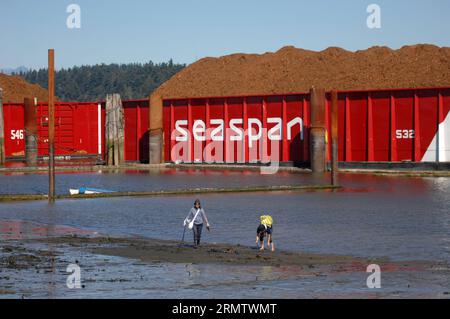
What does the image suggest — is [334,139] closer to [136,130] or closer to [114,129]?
[114,129]

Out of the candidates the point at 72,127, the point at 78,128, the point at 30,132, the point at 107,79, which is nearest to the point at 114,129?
the point at 78,128

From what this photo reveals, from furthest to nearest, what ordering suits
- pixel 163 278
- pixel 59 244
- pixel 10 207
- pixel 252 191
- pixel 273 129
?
pixel 273 129 → pixel 252 191 → pixel 10 207 → pixel 59 244 → pixel 163 278

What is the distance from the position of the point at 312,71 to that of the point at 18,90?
33.0 metres

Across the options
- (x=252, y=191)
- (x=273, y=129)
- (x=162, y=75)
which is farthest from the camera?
(x=162, y=75)

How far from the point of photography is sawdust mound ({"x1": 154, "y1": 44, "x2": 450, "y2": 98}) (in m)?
80.9

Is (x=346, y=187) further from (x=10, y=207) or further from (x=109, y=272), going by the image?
(x=109, y=272)

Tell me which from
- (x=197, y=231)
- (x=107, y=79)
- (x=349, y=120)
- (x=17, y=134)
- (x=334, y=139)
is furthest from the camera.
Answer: (x=107, y=79)

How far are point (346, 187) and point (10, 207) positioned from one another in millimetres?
15662

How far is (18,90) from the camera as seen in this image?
10156 centimetres

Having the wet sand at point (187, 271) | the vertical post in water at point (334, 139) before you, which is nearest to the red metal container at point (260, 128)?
the vertical post in water at point (334, 139)

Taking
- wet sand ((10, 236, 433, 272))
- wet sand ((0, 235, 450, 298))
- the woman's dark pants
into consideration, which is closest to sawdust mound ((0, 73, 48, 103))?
wet sand ((10, 236, 433, 272))
